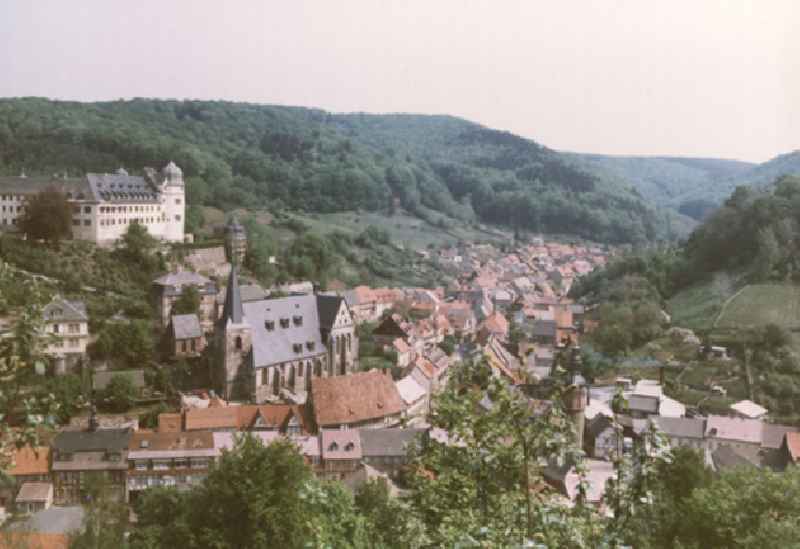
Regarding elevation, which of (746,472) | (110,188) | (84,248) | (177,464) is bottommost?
(177,464)

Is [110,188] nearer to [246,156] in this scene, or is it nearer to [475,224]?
[246,156]

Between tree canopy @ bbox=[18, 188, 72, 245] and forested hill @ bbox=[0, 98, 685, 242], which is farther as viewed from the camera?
forested hill @ bbox=[0, 98, 685, 242]

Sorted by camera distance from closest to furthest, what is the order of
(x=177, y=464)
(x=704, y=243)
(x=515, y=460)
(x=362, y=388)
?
1. (x=515, y=460)
2. (x=177, y=464)
3. (x=362, y=388)
4. (x=704, y=243)

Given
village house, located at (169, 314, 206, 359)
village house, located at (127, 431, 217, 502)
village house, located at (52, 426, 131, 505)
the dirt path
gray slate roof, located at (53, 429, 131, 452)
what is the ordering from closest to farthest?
village house, located at (52, 426, 131, 505), gray slate roof, located at (53, 429, 131, 452), village house, located at (127, 431, 217, 502), village house, located at (169, 314, 206, 359), the dirt path

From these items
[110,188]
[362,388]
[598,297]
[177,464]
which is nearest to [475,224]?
[598,297]

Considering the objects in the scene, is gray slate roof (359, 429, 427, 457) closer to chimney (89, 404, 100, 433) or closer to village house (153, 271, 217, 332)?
chimney (89, 404, 100, 433)

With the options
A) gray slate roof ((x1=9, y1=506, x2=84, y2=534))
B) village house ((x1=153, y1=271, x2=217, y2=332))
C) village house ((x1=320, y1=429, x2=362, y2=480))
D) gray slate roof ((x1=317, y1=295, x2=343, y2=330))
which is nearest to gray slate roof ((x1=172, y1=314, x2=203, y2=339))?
village house ((x1=153, y1=271, x2=217, y2=332))

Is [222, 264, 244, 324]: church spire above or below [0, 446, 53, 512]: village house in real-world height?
above

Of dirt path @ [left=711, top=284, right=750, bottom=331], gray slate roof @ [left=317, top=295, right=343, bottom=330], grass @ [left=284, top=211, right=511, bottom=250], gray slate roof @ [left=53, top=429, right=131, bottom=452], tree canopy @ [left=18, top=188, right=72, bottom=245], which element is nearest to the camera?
gray slate roof @ [left=53, top=429, right=131, bottom=452]

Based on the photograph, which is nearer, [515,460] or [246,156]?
[515,460]

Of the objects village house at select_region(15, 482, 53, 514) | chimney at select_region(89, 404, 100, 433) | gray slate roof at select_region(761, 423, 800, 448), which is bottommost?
village house at select_region(15, 482, 53, 514)
